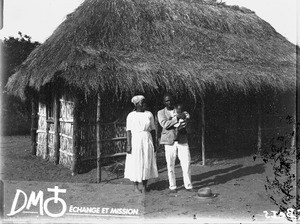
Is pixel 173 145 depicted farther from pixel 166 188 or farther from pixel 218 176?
pixel 218 176

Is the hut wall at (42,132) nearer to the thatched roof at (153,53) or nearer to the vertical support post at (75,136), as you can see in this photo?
the thatched roof at (153,53)

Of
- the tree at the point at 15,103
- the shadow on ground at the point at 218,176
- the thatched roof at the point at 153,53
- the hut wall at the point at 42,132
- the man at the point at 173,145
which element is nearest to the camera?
the man at the point at 173,145

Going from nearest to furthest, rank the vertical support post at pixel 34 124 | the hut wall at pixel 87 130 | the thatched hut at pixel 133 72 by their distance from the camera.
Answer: the thatched hut at pixel 133 72 < the hut wall at pixel 87 130 < the vertical support post at pixel 34 124

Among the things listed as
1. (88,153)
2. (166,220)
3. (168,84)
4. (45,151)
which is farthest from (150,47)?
(166,220)

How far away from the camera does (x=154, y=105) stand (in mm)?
8891

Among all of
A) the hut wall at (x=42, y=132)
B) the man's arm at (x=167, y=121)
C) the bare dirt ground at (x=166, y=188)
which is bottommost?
the bare dirt ground at (x=166, y=188)

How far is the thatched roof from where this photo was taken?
7367mm

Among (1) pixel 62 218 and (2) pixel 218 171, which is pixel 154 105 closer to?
(2) pixel 218 171

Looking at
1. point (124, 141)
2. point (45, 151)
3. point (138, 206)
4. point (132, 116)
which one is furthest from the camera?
point (45, 151)

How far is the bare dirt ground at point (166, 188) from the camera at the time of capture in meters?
5.23

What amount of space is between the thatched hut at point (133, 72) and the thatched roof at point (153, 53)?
27 millimetres

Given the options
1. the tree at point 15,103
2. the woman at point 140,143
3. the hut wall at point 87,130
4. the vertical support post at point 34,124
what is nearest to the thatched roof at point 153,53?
the hut wall at point 87,130

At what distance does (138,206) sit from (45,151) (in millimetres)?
4649

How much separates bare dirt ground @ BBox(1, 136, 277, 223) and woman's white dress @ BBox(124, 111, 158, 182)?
16.3 inches
